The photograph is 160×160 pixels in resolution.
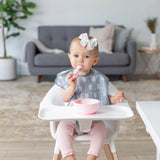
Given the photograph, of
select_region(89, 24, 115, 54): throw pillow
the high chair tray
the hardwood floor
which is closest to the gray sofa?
select_region(89, 24, 115, 54): throw pillow

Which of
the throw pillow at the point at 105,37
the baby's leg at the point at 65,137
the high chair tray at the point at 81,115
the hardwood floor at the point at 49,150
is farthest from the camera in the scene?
the throw pillow at the point at 105,37

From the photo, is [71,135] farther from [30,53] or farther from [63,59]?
[30,53]

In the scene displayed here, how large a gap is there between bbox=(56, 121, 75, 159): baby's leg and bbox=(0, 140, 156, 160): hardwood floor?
21.6 inches

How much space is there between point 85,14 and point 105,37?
0.79 metres

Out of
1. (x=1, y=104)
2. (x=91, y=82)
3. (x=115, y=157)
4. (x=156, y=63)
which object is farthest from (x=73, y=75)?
(x=156, y=63)

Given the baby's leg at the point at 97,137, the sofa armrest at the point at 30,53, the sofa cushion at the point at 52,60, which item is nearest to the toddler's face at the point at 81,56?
the baby's leg at the point at 97,137

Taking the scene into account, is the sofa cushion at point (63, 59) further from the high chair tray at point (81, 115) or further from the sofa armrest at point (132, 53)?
the high chair tray at point (81, 115)

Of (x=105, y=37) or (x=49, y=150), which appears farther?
(x=105, y=37)

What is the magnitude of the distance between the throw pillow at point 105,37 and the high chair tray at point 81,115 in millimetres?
3109

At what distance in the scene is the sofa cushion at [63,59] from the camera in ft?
14.1

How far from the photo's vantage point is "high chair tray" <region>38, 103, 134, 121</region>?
127 cm

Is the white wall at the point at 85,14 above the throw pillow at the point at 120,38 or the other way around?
above

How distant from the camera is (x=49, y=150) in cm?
216

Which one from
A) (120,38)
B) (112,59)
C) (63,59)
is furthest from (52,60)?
(120,38)
